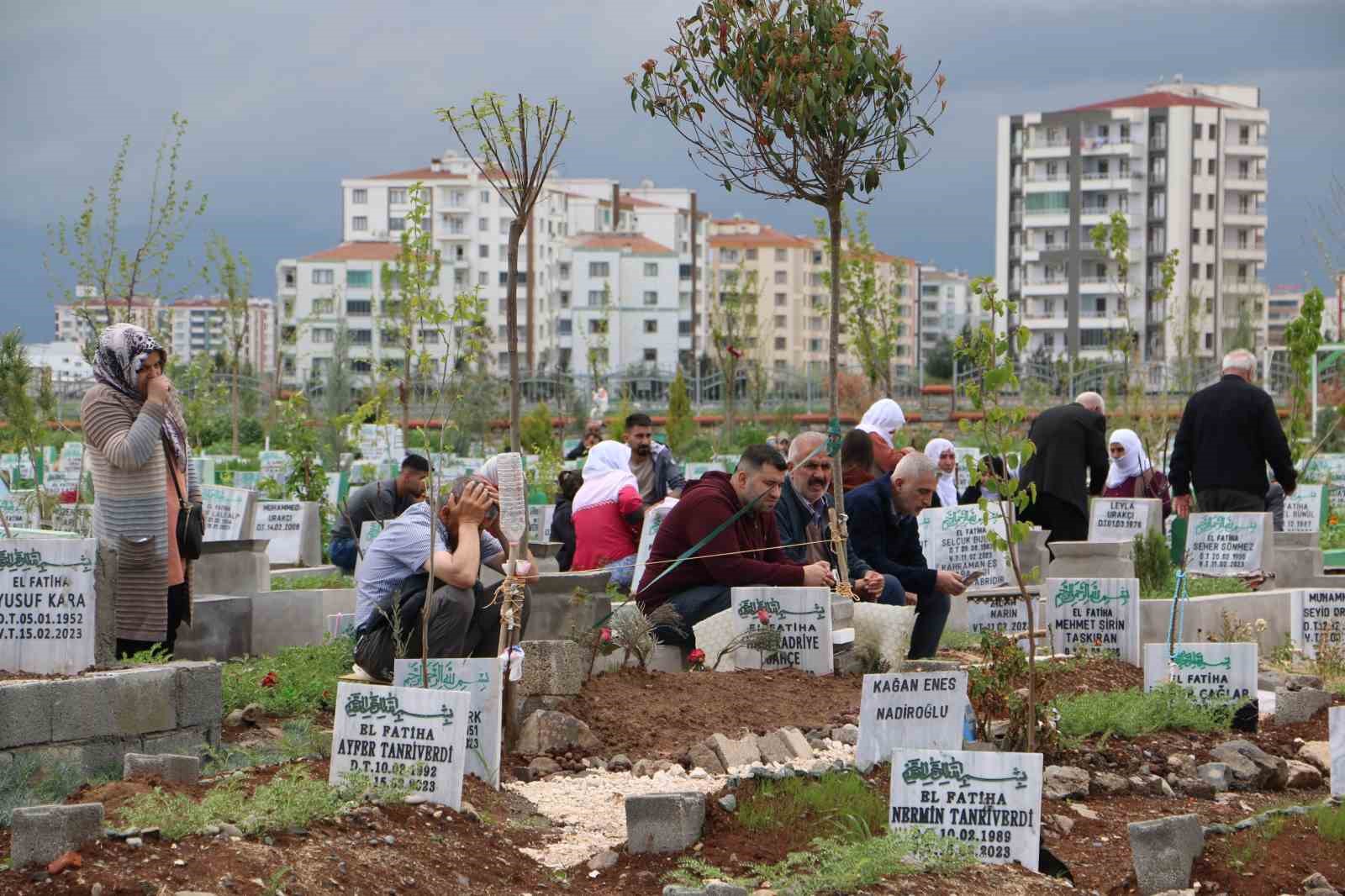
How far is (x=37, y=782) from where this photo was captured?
6137 millimetres

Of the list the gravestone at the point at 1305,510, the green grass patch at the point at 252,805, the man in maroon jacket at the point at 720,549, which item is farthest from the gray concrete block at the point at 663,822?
the gravestone at the point at 1305,510

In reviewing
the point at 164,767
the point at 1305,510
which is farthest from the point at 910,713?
the point at 1305,510

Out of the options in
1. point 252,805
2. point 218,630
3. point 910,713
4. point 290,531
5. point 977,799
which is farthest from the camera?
point 290,531

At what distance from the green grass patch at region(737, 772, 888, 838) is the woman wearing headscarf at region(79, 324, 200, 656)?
10.7 ft

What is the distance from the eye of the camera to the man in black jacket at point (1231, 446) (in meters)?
11.9

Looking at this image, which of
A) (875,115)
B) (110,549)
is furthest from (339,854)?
(875,115)

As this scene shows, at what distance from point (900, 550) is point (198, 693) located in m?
4.23

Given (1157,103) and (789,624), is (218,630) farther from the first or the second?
(1157,103)

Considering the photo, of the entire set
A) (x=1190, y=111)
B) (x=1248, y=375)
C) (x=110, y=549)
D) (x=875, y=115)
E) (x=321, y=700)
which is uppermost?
(x=1190, y=111)

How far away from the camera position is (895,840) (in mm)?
5301

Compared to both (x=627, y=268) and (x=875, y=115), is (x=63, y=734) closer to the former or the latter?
(x=875, y=115)

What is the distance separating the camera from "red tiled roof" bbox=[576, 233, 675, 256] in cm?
11794

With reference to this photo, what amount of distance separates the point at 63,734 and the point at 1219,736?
15.4 feet

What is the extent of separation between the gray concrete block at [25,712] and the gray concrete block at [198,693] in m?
0.57
